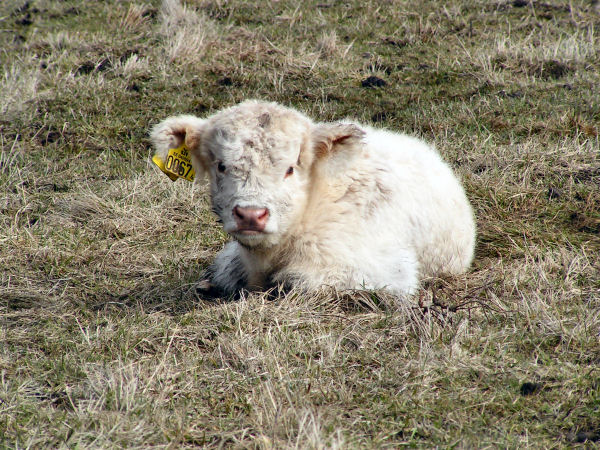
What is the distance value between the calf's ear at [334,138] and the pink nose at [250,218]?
718 millimetres

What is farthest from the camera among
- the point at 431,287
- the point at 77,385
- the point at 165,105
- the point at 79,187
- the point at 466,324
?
the point at 165,105

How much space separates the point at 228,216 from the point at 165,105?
14.7 ft

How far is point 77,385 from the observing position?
4020 mm

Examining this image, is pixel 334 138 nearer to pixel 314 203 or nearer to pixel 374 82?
pixel 314 203

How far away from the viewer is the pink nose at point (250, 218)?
4.44 meters

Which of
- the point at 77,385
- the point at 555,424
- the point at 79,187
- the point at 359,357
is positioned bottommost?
the point at 79,187

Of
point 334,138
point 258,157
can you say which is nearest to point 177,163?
point 258,157

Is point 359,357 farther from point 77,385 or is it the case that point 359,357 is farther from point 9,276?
point 9,276

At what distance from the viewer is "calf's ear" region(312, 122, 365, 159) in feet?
16.1

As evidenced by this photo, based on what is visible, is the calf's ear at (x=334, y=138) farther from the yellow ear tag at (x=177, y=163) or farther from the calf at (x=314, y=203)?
the yellow ear tag at (x=177, y=163)

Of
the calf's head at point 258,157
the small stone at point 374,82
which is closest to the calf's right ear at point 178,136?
the calf's head at point 258,157

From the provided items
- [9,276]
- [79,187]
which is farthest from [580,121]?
[9,276]

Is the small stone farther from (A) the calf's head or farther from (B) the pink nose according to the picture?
(B) the pink nose

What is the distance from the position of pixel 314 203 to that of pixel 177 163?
102cm
